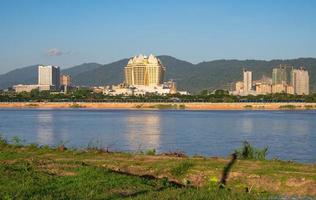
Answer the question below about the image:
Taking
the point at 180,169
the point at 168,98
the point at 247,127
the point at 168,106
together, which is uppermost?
the point at 168,98

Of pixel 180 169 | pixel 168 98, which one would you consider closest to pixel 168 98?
pixel 168 98

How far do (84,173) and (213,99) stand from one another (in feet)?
388

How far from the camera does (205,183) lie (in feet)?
36.9

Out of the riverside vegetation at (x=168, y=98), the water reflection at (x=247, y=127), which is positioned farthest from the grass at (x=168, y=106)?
the water reflection at (x=247, y=127)

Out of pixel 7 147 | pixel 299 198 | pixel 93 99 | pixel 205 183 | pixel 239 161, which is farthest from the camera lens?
pixel 93 99

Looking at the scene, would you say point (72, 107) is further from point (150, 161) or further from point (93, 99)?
point (150, 161)

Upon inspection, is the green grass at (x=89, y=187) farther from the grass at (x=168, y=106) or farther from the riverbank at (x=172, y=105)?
the grass at (x=168, y=106)

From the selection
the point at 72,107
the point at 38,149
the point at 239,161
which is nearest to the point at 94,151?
the point at 38,149

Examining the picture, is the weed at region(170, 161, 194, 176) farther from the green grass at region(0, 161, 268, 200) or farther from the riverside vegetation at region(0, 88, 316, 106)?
the riverside vegetation at region(0, 88, 316, 106)

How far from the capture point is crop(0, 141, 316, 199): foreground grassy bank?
28.6 ft

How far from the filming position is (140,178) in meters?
10.5

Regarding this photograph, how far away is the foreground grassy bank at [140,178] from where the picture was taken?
28.6 ft

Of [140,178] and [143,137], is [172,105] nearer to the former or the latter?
[143,137]

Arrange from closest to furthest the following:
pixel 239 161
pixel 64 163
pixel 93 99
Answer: pixel 64 163
pixel 239 161
pixel 93 99
